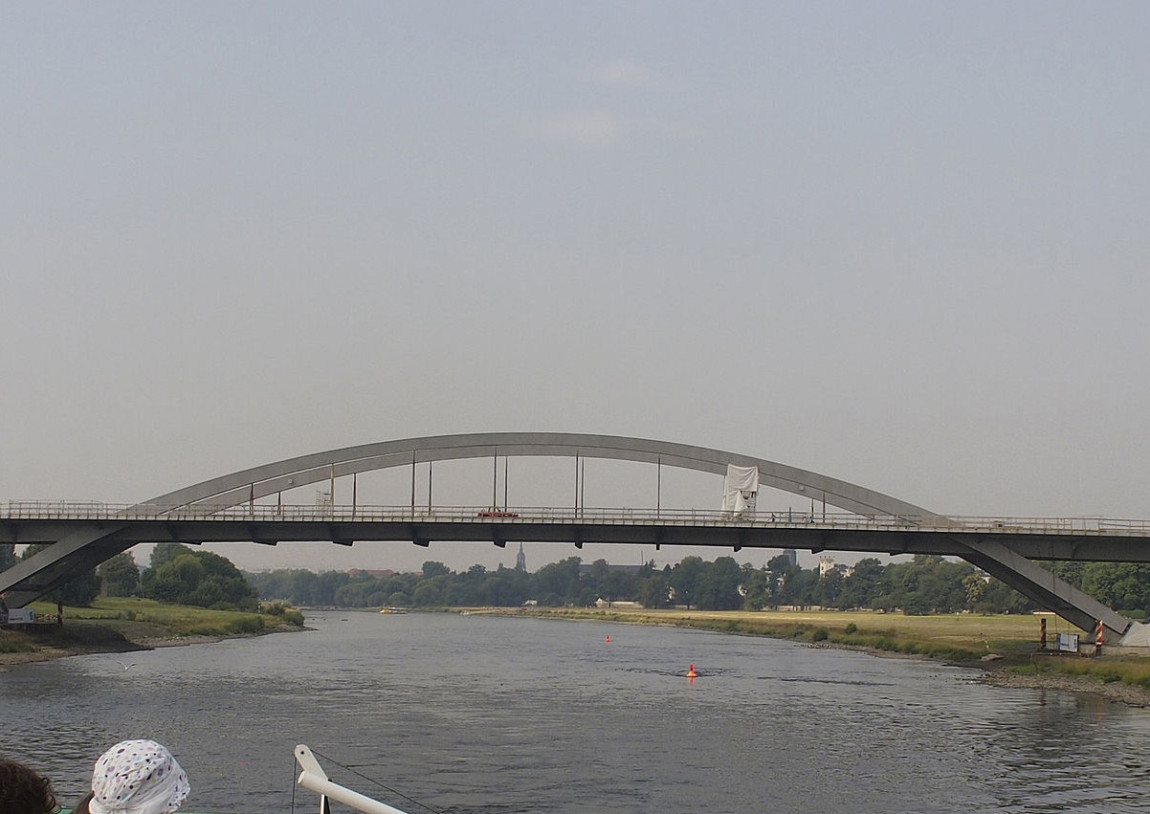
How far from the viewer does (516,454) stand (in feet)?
256

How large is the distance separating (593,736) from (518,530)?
25.4 meters

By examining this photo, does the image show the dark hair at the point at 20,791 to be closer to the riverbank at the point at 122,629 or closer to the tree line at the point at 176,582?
the riverbank at the point at 122,629

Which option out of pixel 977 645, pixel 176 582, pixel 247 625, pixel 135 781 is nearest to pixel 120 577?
pixel 176 582

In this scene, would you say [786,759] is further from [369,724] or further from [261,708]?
[261,708]

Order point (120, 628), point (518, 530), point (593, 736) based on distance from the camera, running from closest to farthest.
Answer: point (593, 736), point (518, 530), point (120, 628)

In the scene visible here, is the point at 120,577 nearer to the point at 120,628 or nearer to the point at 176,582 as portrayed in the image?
the point at 176,582

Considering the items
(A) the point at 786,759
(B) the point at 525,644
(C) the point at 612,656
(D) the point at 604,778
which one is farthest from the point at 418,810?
(B) the point at 525,644

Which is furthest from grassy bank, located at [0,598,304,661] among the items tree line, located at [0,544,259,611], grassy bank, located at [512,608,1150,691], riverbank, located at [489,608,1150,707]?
grassy bank, located at [512,608,1150,691]

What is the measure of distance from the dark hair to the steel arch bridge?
61486 millimetres

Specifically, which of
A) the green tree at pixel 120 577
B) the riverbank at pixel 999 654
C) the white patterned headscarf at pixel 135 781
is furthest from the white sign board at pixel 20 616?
the white patterned headscarf at pixel 135 781

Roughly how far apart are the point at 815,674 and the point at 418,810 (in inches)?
1950

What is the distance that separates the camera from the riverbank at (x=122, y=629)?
76562 millimetres

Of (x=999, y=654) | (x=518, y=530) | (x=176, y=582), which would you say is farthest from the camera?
(x=176, y=582)

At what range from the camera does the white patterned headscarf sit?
224 inches
